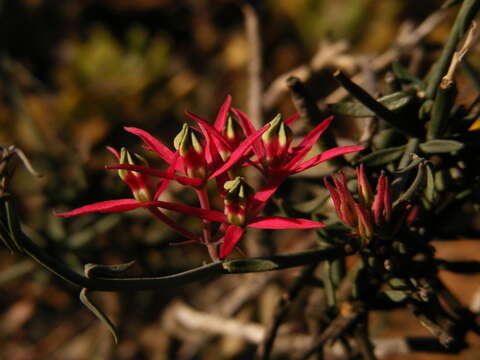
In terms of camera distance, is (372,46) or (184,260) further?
(372,46)

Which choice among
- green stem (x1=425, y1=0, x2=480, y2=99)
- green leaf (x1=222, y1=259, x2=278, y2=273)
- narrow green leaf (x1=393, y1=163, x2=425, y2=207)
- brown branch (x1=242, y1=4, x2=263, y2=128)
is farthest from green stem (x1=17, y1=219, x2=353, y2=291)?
brown branch (x1=242, y1=4, x2=263, y2=128)

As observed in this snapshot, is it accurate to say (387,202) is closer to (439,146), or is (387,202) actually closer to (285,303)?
(439,146)

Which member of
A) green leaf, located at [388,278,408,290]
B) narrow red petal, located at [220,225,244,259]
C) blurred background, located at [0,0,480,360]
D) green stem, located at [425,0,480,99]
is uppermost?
green stem, located at [425,0,480,99]

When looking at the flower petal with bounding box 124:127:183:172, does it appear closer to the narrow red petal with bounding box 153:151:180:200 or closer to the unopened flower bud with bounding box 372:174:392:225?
the narrow red petal with bounding box 153:151:180:200

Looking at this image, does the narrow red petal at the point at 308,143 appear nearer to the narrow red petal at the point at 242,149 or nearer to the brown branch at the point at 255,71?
the narrow red petal at the point at 242,149

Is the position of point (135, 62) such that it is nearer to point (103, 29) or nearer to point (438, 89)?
point (103, 29)

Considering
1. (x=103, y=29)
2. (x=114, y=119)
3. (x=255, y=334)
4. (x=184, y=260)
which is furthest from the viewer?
(x=103, y=29)

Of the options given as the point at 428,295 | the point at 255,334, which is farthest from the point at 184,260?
the point at 428,295

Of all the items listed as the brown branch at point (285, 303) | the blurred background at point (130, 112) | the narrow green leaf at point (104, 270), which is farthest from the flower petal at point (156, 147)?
the blurred background at point (130, 112)
